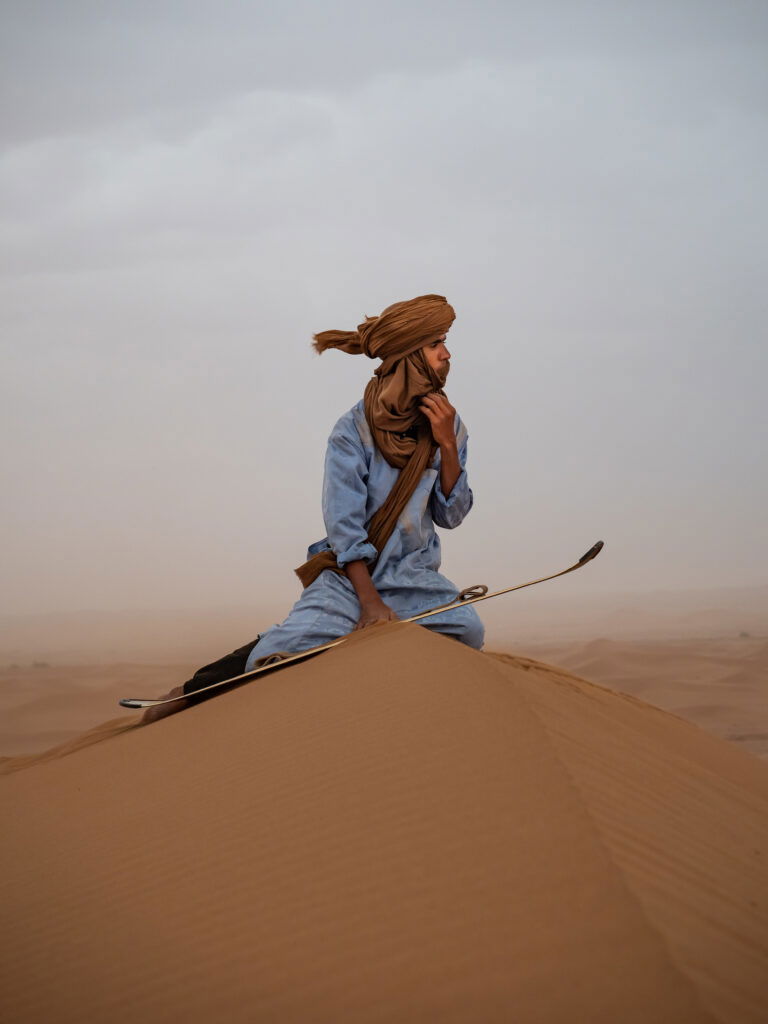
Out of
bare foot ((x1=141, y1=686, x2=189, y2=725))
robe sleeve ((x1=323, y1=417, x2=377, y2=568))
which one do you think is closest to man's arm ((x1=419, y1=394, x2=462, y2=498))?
robe sleeve ((x1=323, y1=417, x2=377, y2=568))

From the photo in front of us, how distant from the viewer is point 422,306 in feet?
14.2

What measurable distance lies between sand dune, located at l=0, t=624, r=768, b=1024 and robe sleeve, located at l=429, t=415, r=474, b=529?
49.5 inches

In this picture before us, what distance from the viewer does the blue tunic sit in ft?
13.7

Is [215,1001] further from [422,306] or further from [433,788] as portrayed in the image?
[422,306]

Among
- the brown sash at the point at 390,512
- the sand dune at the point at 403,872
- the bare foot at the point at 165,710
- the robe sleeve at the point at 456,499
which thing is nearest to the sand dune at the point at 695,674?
the robe sleeve at the point at 456,499

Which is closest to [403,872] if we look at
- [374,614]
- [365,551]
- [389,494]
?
[374,614]

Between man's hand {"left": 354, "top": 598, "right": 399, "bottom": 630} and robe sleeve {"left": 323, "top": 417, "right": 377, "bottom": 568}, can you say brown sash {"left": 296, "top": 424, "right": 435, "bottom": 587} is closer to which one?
robe sleeve {"left": 323, "top": 417, "right": 377, "bottom": 568}

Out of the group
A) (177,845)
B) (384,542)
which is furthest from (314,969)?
(384,542)

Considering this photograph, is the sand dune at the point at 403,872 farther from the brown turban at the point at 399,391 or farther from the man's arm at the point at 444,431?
the man's arm at the point at 444,431

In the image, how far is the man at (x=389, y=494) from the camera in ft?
13.9

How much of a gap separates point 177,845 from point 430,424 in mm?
2347

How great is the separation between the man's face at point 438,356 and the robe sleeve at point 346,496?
18.4 inches

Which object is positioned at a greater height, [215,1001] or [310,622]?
[310,622]

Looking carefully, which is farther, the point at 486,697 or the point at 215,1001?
the point at 486,697
